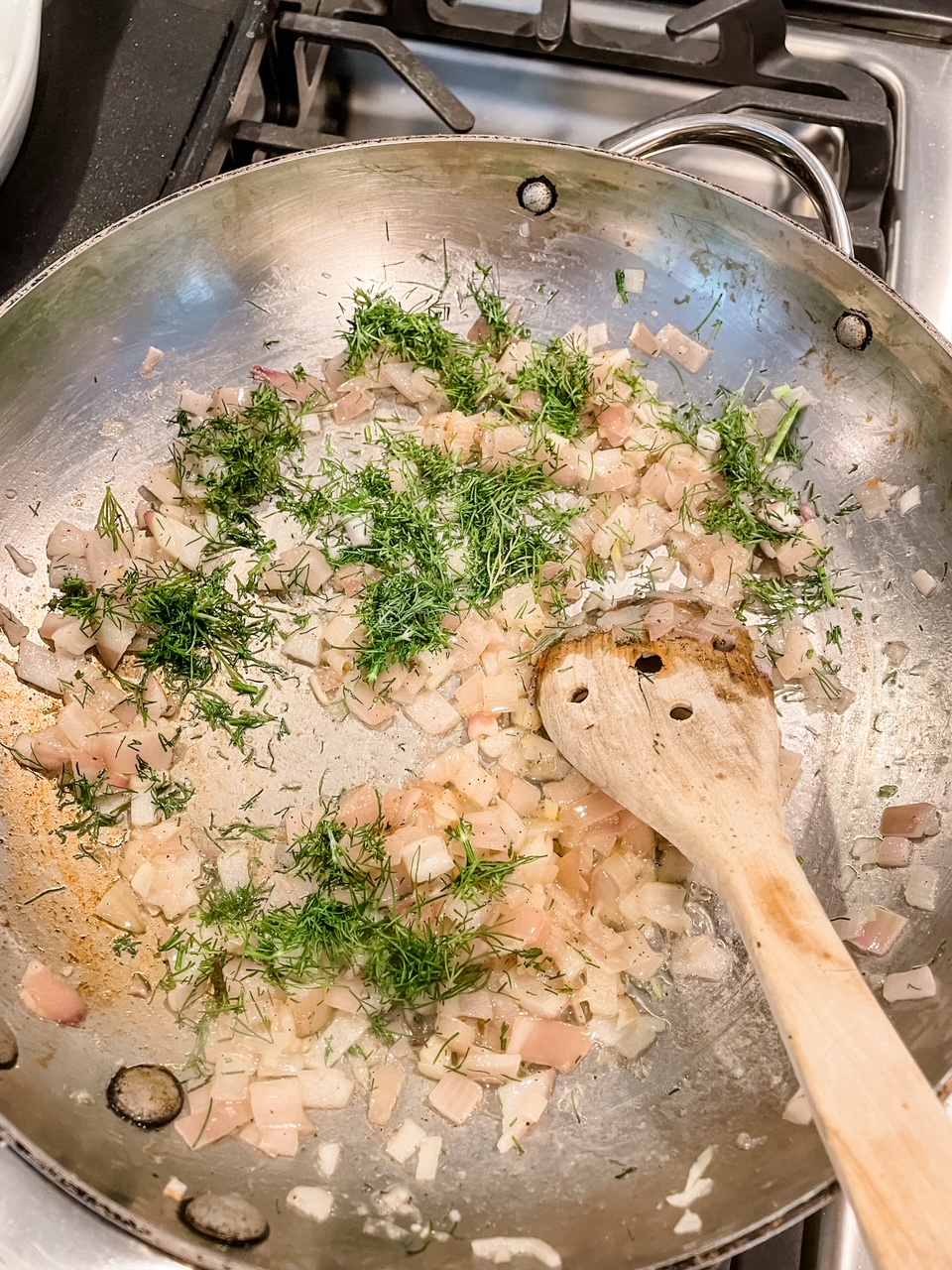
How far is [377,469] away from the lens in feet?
5.66

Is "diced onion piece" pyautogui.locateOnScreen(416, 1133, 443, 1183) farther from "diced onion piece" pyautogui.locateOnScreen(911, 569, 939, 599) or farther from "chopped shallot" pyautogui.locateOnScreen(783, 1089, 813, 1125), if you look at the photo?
"diced onion piece" pyautogui.locateOnScreen(911, 569, 939, 599)

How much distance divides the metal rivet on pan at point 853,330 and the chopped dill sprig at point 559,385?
0.44 m

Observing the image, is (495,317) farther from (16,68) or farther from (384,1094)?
(384,1094)

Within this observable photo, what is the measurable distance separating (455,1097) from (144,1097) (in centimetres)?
43

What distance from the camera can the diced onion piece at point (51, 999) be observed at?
1.33 meters

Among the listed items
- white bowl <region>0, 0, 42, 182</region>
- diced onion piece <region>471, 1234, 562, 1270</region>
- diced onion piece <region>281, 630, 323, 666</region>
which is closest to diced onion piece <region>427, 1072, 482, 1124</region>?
diced onion piece <region>471, 1234, 562, 1270</region>

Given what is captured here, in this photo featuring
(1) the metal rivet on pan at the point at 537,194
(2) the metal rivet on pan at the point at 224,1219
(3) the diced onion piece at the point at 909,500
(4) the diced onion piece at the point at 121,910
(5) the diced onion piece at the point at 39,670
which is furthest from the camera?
(1) the metal rivet on pan at the point at 537,194

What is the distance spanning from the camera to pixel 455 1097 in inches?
52.3

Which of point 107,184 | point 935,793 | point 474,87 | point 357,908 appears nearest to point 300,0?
point 474,87

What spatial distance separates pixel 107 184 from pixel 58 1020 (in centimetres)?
148

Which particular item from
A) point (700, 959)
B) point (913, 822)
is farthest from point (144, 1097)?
point (913, 822)

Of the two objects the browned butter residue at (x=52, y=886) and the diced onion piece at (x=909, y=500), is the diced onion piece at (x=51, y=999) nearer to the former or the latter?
the browned butter residue at (x=52, y=886)

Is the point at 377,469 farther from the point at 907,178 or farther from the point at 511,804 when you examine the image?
the point at 907,178

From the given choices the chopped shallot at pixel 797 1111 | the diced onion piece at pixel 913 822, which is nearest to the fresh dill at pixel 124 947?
the chopped shallot at pixel 797 1111
